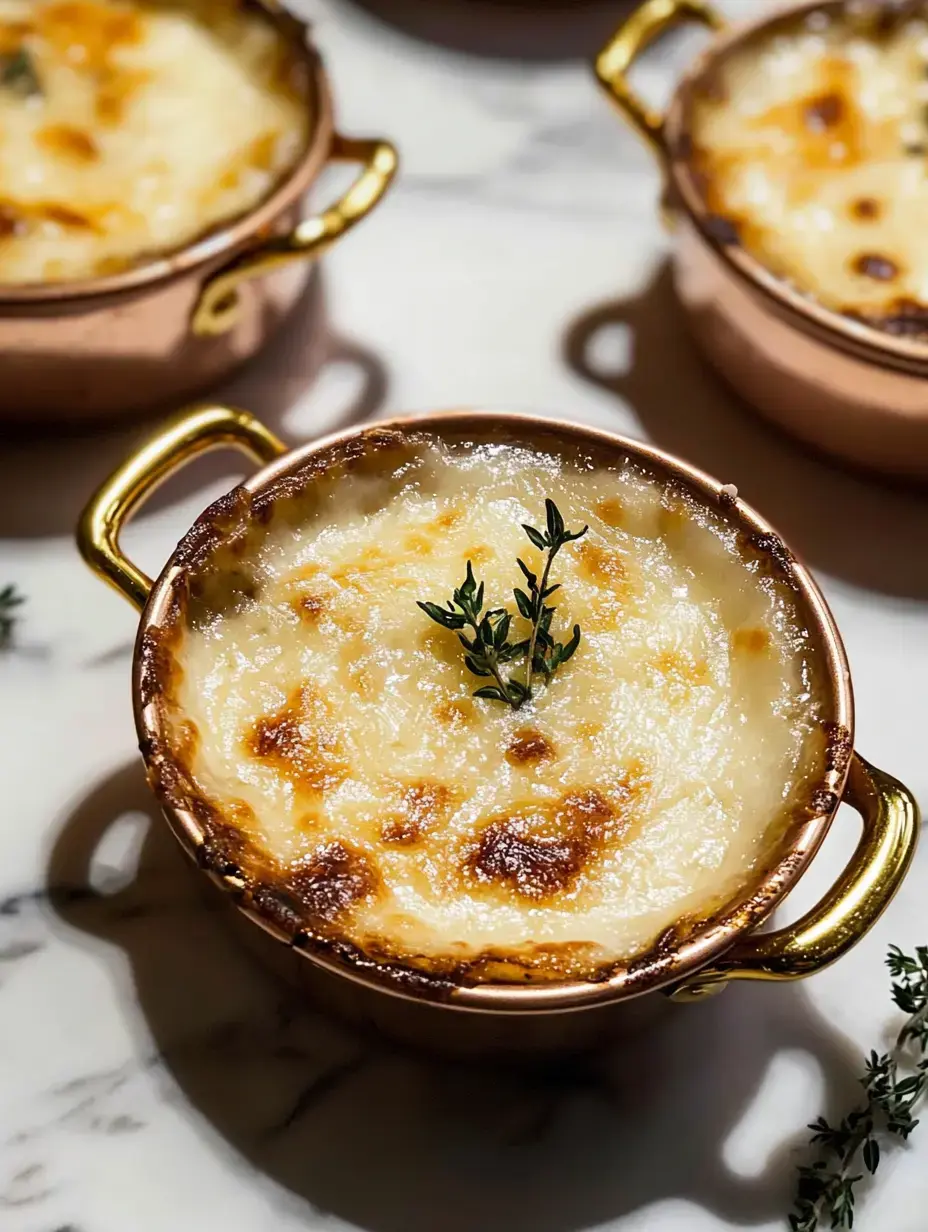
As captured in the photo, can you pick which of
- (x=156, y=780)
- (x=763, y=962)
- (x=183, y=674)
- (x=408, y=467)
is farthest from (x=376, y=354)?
(x=763, y=962)

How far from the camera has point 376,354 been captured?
1552mm

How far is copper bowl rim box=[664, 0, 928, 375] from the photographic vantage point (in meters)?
1.24

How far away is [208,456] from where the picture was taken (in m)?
1.43

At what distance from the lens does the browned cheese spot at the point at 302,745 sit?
989mm

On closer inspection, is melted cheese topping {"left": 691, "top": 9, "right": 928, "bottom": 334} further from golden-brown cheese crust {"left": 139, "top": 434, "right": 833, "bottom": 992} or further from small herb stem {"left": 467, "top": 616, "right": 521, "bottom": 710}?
small herb stem {"left": 467, "top": 616, "right": 521, "bottom": 710}

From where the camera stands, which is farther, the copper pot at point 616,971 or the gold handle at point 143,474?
the gold handle at point 143,474

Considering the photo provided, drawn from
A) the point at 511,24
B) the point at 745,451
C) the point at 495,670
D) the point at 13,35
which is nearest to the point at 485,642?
the point at 495,670

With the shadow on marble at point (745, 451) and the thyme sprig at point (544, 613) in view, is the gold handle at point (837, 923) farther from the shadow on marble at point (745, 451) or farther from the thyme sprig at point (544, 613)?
the shadow on marble at point (745, 451)

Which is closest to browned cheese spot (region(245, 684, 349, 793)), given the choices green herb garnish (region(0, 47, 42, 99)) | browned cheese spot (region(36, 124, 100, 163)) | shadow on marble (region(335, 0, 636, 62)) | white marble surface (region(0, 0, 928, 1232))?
white marble surface (region(0, 0, 928, 1232))

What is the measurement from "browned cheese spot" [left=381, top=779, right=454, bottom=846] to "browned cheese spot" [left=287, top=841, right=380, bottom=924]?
30mm

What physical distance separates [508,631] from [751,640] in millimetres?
188

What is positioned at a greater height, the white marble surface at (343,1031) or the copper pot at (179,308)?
the copper pot at (179,308)

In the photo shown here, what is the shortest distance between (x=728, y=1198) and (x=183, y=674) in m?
0.58

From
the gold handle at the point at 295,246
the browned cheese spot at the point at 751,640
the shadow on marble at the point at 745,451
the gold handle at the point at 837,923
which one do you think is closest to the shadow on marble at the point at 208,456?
the gold handle at the point at 295,246
